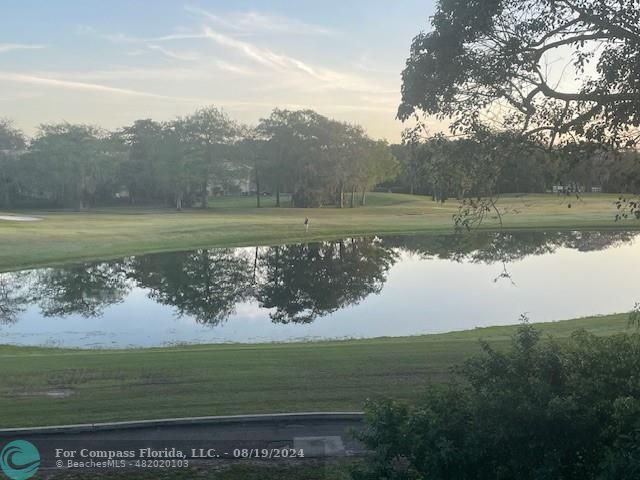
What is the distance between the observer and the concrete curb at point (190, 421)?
314 inches

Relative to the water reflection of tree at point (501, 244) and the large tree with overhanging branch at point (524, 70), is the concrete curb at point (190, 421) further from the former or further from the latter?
the water reflection of tree at point (501, 244)

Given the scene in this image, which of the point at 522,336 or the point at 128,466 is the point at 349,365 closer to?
the point at 128,466

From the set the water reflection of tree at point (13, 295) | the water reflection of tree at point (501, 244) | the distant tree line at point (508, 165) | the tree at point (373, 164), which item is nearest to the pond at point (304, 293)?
the water reflection of tree at point (13, 295)

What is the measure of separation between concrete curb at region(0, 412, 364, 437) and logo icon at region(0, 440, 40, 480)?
13.3 inches

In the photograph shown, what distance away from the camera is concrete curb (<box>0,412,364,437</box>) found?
797cm

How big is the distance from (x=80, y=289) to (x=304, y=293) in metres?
10.0

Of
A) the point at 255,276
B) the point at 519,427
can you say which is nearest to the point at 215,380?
the point at 519,427

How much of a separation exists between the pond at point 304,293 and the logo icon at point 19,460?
34.6 feet

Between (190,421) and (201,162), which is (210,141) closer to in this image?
(201,162)

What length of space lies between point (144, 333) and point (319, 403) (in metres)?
11.9

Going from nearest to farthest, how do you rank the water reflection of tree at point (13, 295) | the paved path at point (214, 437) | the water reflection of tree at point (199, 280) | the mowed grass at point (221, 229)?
the paved path at point (214, 437), the water reflection of tree at point (13, 295), the water reflection of tree at point (199, 280), the mowed grass at point (221, 229)

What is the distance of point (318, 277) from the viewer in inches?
1218

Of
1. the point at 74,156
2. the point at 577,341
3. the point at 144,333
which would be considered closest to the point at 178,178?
the point at 74,156

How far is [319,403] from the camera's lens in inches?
364
